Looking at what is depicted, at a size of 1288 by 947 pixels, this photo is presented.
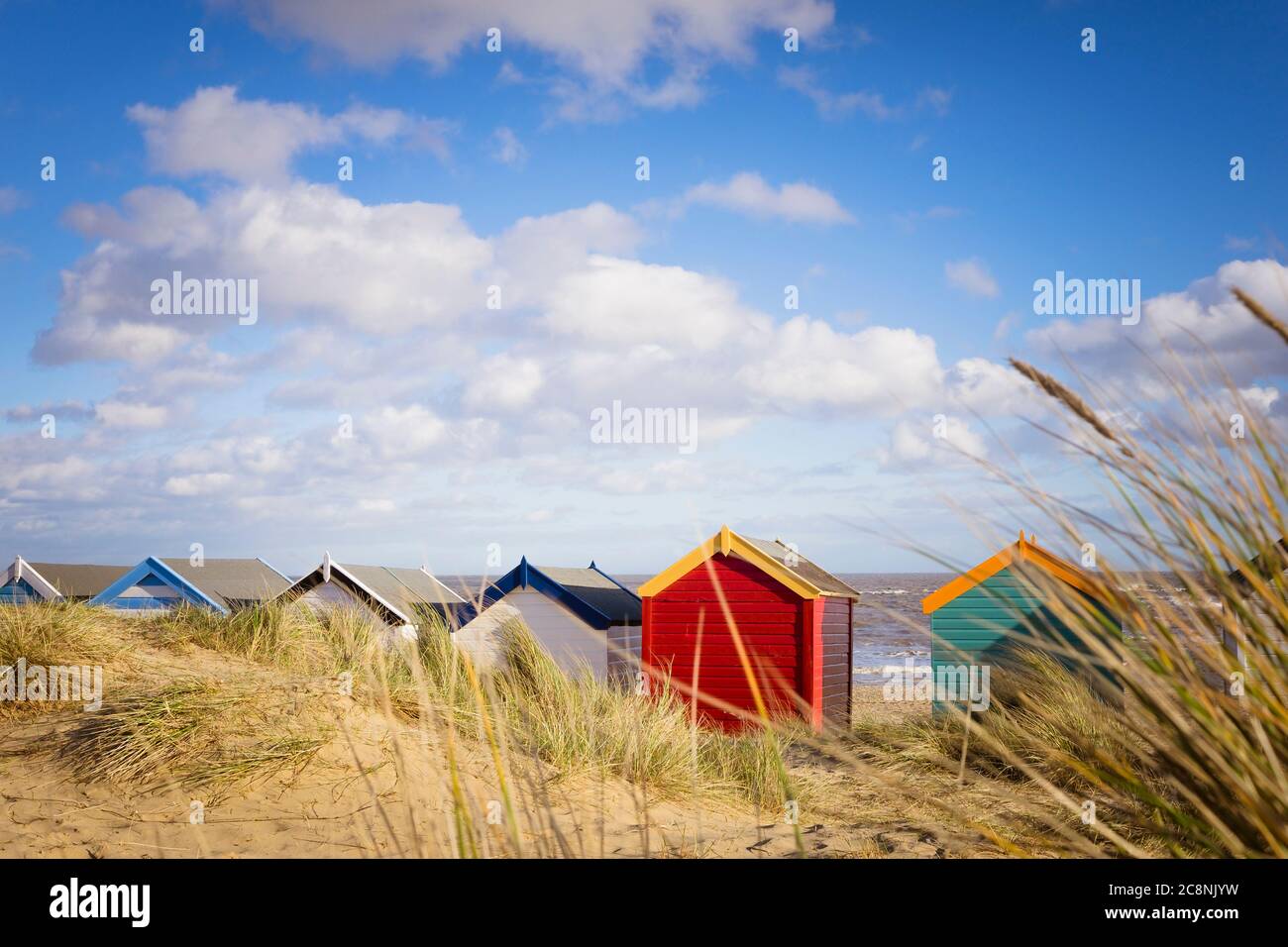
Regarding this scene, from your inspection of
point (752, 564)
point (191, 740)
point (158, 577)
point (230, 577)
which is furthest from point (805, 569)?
point (230, 577)

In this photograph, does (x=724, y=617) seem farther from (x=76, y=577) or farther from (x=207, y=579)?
(x=76, y=577)

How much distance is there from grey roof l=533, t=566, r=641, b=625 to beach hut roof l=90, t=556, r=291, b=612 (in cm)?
486

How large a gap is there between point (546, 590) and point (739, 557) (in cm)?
343

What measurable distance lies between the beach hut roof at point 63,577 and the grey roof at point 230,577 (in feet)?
9.31

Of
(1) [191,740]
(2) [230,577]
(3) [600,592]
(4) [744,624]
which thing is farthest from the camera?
(2) [230,577]

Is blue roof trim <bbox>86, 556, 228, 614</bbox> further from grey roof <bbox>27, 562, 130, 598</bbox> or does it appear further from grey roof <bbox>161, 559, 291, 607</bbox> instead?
grey roof <bbox>27, 562, 130, 598</bbox>

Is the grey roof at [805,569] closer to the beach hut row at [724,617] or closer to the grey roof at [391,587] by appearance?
the beach hut row at [724,617]

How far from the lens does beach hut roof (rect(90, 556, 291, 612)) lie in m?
20.0

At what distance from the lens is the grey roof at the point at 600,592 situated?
55.8ft

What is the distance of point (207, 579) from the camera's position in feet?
73.5

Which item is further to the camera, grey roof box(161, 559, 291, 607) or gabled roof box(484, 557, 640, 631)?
grey roof box(161, 559, 291, 607)

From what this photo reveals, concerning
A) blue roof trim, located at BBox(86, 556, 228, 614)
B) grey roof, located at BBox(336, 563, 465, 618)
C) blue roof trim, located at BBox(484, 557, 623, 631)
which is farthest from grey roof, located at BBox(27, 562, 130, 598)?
blue roof trim, located at BBox(484, 557, 623, 631)
